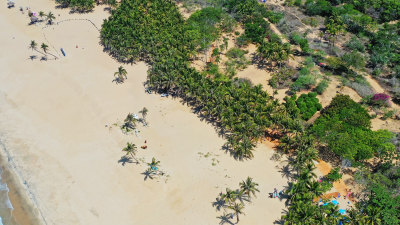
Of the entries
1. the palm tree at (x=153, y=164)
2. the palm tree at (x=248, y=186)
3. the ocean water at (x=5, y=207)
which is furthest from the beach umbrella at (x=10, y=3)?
the palm tree at (x=248, y=186)

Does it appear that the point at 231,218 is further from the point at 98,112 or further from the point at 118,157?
the point at 98,112

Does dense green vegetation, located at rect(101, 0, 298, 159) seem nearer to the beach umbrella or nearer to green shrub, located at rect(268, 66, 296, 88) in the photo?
green shrub, located at rect(268, 66, 296, 88)

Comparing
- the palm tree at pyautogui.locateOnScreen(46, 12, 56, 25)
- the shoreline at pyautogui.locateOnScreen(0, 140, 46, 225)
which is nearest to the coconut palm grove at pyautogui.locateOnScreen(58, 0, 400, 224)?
the palm tree at pyautogui.locateOnScreen(46, 12, 56, 25)

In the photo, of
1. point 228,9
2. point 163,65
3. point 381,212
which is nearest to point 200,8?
point 228,9

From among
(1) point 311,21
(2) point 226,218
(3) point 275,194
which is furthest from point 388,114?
(1) point 311,21

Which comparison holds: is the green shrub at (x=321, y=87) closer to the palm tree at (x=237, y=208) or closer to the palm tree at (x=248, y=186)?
the palm tree at (x=248, y=186)

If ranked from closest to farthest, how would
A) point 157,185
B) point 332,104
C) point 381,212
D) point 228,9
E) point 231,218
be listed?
point 381,212, point 231,218, point 157,185, point 332,104, point 228,9

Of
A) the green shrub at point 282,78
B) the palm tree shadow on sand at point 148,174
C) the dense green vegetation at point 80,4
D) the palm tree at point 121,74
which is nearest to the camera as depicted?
the palm tree shadow on sand at point 148,174
